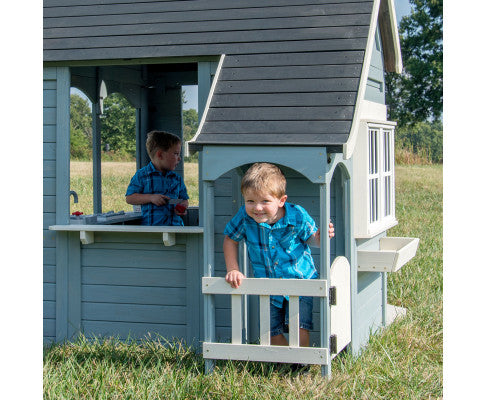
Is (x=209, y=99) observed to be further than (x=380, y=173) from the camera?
No

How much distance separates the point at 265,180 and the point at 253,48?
129 cm

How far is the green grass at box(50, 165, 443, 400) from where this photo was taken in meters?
4.61

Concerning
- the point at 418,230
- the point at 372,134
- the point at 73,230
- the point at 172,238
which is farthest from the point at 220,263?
the point at 418,230

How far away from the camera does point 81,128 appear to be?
23.9 ft

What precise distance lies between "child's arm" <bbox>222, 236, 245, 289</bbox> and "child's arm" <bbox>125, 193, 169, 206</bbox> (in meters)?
1.79

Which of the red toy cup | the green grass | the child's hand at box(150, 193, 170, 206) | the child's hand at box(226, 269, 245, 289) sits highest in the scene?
the child's hand at box(150, 193, 170, 206)

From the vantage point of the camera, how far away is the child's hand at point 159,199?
6762 millimetres

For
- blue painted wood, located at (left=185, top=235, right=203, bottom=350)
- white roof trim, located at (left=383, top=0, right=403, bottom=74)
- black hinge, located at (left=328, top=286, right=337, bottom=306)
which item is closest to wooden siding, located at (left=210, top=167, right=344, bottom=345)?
blue painted wood, located at (left=185, top=235, right=203, bottom=350)

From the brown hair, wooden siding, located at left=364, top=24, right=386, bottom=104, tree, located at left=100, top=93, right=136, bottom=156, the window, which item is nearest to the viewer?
the window

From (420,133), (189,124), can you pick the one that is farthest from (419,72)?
(189,124)

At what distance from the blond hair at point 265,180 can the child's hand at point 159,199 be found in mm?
2070

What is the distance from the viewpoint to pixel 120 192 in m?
8.68

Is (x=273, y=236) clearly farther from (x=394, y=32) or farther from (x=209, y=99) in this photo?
(x=394, y=32)

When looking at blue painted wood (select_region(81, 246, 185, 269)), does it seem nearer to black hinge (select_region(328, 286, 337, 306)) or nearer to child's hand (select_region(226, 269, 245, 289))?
child's hand (select_region(226, 269, 245, 289))
